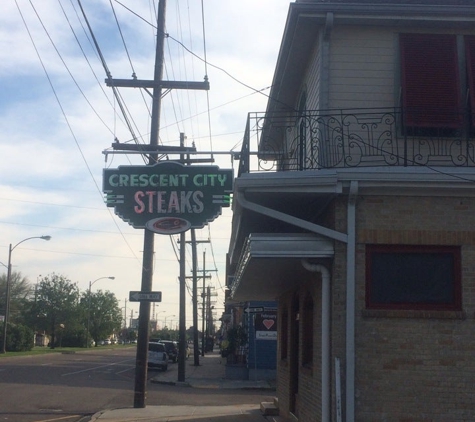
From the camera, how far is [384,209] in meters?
9.84

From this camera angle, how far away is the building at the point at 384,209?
939cm

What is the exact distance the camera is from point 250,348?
36031 millimetres

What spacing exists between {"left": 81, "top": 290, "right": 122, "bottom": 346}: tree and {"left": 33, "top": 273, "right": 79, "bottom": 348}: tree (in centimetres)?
1302

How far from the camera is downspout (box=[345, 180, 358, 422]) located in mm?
9305

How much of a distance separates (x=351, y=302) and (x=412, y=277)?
94 cm

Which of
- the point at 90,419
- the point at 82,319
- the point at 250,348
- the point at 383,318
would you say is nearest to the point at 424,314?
the point at 383,318

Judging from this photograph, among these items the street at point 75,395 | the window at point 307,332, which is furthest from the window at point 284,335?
the street at point 75,395

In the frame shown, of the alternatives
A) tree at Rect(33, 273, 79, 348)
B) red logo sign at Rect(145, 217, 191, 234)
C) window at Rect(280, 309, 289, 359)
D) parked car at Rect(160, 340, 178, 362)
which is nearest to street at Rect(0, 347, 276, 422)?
window at Rect(280, 309, 289, 359)

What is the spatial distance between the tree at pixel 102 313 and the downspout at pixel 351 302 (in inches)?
3494

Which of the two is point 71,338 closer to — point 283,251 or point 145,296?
point 145,296

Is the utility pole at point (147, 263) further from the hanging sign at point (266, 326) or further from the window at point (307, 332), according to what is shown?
the hanging sign at point (266, 326)

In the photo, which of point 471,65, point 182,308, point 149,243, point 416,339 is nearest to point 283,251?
point 416,339

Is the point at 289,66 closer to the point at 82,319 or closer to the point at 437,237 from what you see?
the point at 437,237

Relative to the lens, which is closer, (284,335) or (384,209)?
(384,209)
